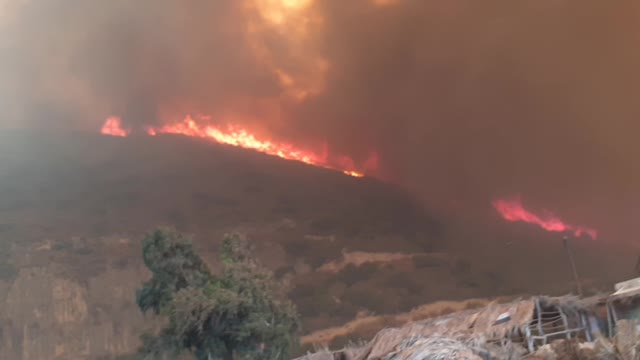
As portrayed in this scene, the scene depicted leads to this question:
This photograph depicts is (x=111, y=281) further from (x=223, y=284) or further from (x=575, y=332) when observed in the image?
(x=575, y=332)

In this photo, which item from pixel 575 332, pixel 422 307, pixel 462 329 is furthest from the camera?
pixel 422 307

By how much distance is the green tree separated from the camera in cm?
2634

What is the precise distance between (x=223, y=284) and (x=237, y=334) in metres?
2.67

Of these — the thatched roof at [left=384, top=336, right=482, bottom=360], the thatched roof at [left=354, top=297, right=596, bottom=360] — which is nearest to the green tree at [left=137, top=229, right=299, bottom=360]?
the thatched roof at [left=354, top=297, right=596, bottom=360]

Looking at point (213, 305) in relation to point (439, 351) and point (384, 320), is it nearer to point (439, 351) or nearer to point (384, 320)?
point (439, 351)

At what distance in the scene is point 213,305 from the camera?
2598 centimetres

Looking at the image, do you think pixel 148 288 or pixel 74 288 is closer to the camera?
pixel 148 288

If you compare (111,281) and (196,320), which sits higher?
(111,281)

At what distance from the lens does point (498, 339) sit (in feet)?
45.3

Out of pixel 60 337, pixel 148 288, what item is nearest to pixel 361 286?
pixel 60 337

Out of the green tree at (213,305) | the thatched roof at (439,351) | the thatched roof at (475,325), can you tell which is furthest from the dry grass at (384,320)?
the thatched roof at (439,351)

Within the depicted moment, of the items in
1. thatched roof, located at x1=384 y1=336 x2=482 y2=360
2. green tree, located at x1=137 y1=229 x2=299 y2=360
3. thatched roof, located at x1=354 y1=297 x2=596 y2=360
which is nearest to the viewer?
thatched roof, located at x1=384 y1=336 x2=482 y2=360

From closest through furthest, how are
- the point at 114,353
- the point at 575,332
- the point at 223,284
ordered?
the point at 575,332 → the point at 223,284 → the point at 114,353

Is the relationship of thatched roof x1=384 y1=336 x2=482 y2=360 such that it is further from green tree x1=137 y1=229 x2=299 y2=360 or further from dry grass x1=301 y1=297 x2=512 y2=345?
dry grass x1=301 y1=297 x2=512 y2=345
